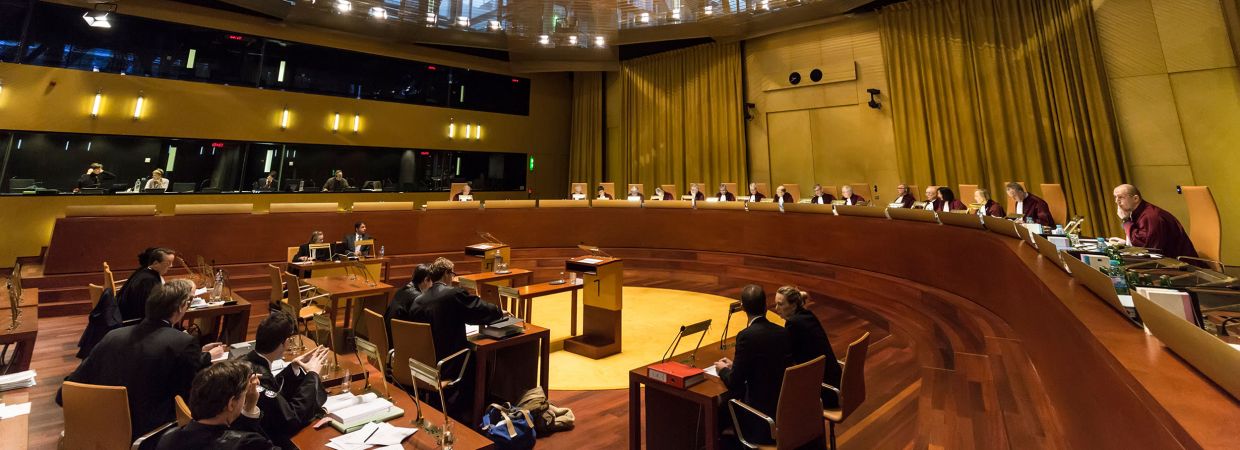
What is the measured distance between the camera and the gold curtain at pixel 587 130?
12.4 m

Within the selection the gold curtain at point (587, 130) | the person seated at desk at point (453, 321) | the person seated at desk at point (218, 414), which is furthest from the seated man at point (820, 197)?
the person seated at desk at point (218, 414)

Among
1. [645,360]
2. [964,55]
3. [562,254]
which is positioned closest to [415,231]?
[562,254]

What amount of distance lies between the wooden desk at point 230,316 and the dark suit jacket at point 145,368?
1715mm

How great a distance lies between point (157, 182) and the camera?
7.75 meters

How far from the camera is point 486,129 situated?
11.5m

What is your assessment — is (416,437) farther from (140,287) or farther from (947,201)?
(947,201)

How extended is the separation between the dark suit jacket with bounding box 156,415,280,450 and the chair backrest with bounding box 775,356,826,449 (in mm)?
1752

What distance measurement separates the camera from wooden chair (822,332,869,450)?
2.17m

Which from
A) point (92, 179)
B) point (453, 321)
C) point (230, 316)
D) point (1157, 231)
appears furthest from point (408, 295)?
point (92, 179)

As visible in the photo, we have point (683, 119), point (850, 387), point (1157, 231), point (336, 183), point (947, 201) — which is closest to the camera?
point (850, 387)

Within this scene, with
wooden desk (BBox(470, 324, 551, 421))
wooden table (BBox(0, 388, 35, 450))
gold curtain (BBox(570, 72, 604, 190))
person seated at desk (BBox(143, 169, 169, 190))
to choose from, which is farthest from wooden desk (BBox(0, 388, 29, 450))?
gold curtain (BBox(570, 72, 604, 190))

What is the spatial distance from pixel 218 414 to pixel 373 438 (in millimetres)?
446

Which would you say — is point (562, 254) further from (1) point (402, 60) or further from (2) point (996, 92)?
(2) point (996, 92)

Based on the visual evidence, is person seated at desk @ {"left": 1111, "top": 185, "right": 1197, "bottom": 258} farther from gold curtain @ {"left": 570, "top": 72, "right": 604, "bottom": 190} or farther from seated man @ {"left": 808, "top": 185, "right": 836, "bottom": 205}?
gold curtain @ {"left": 570, "top": 72, "right": 604, "bottom": 190}
